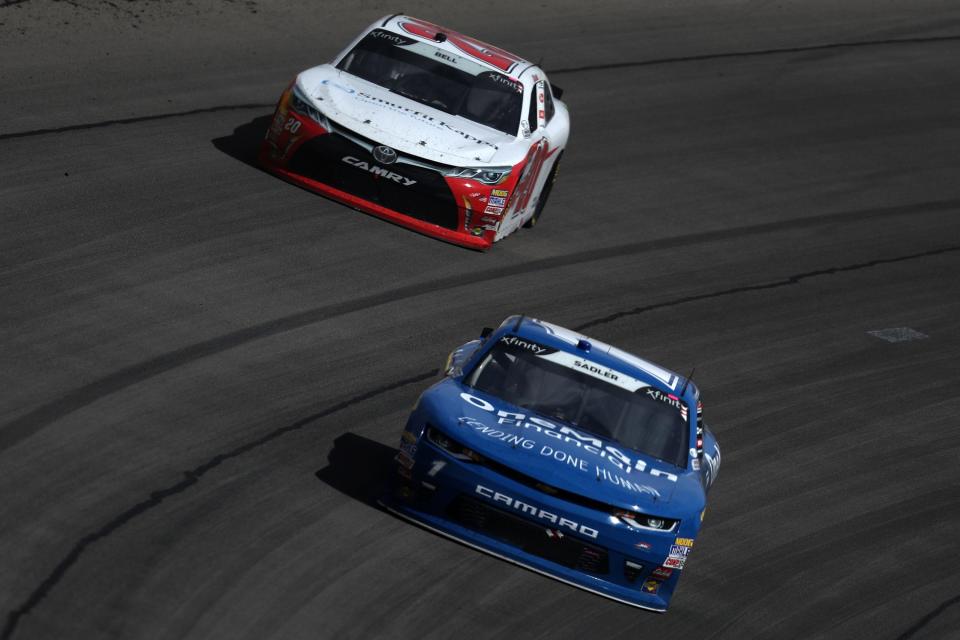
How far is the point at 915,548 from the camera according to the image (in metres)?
9.75

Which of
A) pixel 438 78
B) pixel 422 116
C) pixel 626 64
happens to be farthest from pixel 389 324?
pixel 626 64

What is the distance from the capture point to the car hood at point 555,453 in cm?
796

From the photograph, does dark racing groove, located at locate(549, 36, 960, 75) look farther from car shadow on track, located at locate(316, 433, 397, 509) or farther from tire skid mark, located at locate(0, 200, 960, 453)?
car shadow on track, located at locate(316, 433, 397, 509)

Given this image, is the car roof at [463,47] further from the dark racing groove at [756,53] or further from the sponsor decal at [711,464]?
the sponsor decal at [711,464]

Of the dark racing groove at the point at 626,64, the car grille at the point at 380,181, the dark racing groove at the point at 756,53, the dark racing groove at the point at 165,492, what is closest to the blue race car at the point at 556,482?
the dark racing groove at the point at 165,492

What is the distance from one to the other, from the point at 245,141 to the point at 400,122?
213 cm

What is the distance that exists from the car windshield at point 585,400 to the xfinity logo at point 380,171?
4.08 metres

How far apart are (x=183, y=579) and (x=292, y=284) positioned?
14.9 ft

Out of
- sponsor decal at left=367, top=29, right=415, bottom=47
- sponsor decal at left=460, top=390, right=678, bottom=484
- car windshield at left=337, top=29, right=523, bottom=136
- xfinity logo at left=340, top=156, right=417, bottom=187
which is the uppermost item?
sponsor decal at left=367, top=29, right=415, bottom=47

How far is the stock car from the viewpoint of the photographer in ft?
42.2

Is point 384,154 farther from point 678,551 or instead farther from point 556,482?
point 678,551

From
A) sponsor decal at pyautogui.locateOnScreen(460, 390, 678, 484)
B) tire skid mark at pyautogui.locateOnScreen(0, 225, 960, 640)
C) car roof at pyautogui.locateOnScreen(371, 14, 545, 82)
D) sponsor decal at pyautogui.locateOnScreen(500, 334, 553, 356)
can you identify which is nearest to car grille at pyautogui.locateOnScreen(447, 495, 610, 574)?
sponsor decal at pyautogui.locateOnScreen(460, 390, 678, 484)

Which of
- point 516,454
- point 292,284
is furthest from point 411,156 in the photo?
point 516,454

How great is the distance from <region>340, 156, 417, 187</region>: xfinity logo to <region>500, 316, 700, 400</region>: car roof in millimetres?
3724
